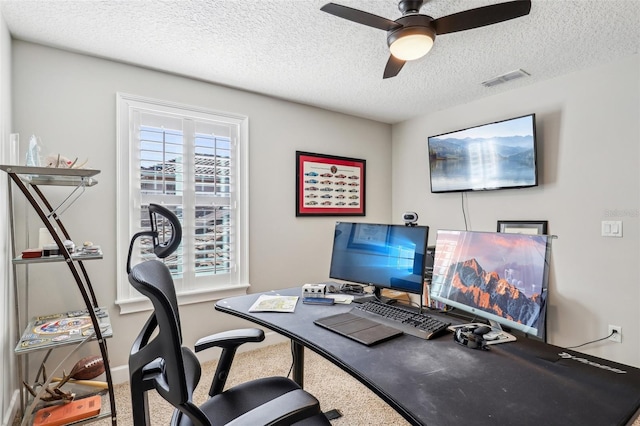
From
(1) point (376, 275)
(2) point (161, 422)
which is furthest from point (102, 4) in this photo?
(2) point (161, 422)

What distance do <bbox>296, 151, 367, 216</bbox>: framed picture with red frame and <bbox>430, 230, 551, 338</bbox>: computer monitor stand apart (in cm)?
198

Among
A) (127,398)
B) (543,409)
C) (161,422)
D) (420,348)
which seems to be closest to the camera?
(543,409)

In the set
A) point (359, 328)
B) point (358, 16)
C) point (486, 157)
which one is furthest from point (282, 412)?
point (486, 157)

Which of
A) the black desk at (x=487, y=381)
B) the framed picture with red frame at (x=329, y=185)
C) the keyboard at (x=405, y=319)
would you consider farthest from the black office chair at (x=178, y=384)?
the framed picture with red frame at (x=329, y=185)

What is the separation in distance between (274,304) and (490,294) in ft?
3.47

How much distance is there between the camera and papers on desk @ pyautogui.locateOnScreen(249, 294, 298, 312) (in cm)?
166

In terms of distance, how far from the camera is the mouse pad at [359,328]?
1284 mm

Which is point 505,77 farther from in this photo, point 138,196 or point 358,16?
point 138,196

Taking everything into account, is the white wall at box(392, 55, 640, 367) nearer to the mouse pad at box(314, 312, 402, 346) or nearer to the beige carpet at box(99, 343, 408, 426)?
the beige carpet at box(99, 343, 408, 426)

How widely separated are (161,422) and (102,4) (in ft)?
8.09

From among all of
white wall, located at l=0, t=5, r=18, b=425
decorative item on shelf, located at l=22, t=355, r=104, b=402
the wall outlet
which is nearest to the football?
decorative item on shelf, located at l=22, t=355, r=104, b=402

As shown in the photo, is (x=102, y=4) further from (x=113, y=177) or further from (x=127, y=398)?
(x=127, y=398)

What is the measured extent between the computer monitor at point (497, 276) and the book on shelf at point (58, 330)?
1.89 metres

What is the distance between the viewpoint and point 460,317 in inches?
63.6
